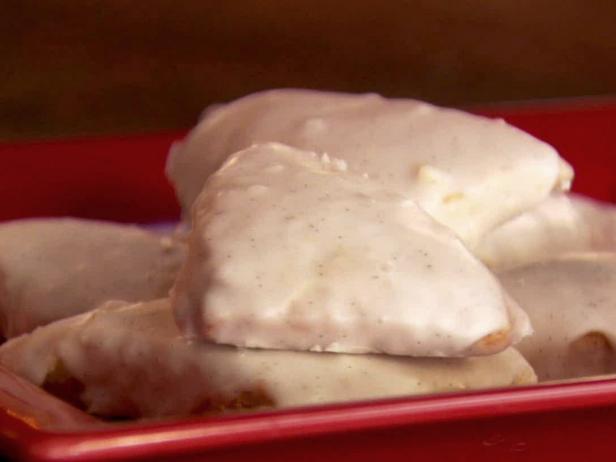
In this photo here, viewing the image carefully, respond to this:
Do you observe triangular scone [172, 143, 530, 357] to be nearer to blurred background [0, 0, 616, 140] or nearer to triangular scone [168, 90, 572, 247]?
triangular scone [168, 90, 572, 247]

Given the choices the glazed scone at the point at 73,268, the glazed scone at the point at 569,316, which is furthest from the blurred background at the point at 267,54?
the glazed scone at the point at 569,316

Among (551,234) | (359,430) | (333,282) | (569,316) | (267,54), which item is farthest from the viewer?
(267,54)

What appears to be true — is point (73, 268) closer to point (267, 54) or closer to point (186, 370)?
point (186, 370)

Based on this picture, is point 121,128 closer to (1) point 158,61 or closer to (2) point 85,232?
(1) point 158,61

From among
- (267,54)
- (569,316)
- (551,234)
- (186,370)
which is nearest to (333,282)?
(186,370)

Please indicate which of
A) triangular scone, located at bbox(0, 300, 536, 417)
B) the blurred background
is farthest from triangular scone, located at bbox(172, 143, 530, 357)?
the blurred background

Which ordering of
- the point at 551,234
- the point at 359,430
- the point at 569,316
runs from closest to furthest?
the point at 359,430, the point at 569,316, the point at 551,234
